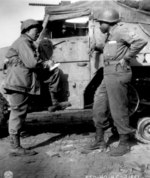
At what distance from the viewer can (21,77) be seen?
514cm

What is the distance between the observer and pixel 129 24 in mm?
6086

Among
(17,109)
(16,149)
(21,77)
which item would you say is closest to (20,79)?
(21,77)

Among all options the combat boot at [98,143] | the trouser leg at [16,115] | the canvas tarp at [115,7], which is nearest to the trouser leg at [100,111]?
the combat boot at [98,143]

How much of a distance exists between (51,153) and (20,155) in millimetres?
490

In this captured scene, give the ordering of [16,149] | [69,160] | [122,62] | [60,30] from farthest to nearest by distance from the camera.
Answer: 1. [60,30]
2. [16,149]
3. [69,160]
4. [122,62]

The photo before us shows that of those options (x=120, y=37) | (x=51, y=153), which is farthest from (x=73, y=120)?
(x=120, y=37)

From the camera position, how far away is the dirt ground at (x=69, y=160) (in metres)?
4.54

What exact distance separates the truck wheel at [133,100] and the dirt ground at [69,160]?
1.84ft

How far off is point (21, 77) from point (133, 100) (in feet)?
6.79

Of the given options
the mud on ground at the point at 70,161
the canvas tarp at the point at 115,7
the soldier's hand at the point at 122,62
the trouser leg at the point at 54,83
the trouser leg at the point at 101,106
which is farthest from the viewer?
the canvas tarp at the point at 115,7

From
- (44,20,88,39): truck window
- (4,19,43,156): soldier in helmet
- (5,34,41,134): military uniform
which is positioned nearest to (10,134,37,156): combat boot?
(4,19,43,156): soldier in helmet

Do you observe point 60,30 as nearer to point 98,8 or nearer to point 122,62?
point 98,8

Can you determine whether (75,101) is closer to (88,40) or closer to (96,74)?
(96,74)

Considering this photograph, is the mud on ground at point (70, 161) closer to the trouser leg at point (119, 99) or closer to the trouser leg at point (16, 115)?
the trouser leg at point (16, 115)
